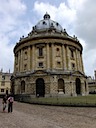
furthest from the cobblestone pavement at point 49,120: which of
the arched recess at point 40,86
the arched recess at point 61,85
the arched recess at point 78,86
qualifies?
the arched recess at point 78,86

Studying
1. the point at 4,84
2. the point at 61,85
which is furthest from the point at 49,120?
the point at 4,84

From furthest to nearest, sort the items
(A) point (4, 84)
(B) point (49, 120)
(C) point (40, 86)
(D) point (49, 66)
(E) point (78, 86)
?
(A) point (4, 84)
(E) point (78, 86)
(D) point (49, 66)
(C) point (40, 86)
(B) point (49, 120)

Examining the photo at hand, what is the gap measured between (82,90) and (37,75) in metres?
12.4

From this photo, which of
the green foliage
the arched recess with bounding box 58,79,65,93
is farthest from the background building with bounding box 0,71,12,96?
the green foliage

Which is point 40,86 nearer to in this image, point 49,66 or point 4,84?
point 49,66

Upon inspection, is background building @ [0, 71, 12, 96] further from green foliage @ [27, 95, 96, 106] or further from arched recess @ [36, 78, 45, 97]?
green foliage @ [27, 95, 96, 106]

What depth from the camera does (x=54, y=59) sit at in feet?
143

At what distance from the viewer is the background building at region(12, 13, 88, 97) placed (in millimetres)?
41219

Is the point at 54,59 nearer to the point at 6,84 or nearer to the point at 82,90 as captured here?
the point at 82,90

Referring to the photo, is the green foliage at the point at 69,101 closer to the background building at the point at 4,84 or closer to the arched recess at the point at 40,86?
the arched recess at the point at 40,86

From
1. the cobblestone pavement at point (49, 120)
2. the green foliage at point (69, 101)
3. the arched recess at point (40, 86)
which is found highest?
the arched recess at point (40, 86)

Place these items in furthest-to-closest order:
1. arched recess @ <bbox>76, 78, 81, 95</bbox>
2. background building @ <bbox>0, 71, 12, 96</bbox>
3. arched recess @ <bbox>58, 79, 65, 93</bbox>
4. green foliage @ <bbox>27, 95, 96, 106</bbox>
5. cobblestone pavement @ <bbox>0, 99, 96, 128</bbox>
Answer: background building @ <bbox>0, 71, 12, 96</bbox> → arched recess @ <bbox>76, 78, 81, 95</bbox> → arched recess @ <bbox>58, 79, 65, 93</bbox> → green foliage @ <bbox>27, 95, 96, 106</bbox> → cobblestone pavement @ <bbox>0, 99, 96, 128</bbox>

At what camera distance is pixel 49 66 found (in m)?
42.9

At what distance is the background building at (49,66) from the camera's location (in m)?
41.2
